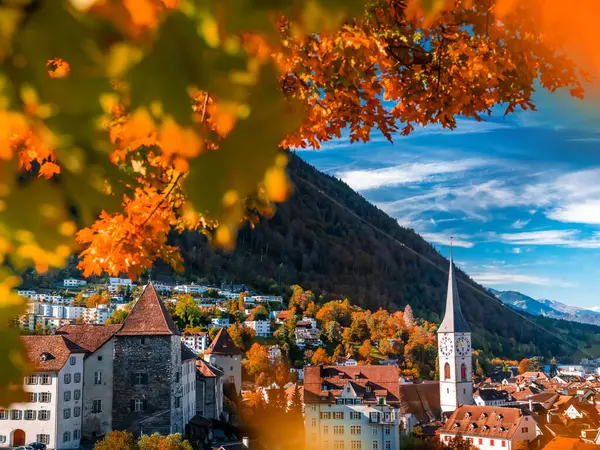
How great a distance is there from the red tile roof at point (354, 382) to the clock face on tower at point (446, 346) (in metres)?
22.7

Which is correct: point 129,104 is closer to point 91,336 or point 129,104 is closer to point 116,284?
point 91,336

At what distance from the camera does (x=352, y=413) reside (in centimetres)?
2548

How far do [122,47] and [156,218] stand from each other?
192 centimetres

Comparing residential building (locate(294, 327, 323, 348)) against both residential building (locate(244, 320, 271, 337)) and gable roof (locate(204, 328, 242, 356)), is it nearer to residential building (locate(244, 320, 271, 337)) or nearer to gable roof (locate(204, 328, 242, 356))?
residential building (locate(244, 320, 271, 337))

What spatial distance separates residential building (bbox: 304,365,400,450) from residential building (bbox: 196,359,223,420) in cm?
388

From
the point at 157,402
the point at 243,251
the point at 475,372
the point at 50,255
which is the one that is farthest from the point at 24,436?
the point at 243,251

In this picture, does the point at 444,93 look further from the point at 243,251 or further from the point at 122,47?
the point at 243,251

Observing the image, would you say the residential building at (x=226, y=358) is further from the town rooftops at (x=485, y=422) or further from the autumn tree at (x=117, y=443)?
the autumn tree at (x=117, y=443)

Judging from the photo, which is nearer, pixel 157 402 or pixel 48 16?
pixel 48 16

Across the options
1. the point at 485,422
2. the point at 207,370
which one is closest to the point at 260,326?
the point at 207,370

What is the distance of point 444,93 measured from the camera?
3.86 m

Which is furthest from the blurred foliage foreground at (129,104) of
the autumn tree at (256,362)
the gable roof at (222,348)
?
the autumn tree at (256,362)

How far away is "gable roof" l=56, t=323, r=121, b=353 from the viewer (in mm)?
22562

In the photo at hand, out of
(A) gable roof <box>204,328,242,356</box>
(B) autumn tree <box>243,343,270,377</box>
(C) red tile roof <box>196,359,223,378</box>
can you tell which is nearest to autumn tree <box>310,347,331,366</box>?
(B) autumn tree <box>243,343,270,377</box>
